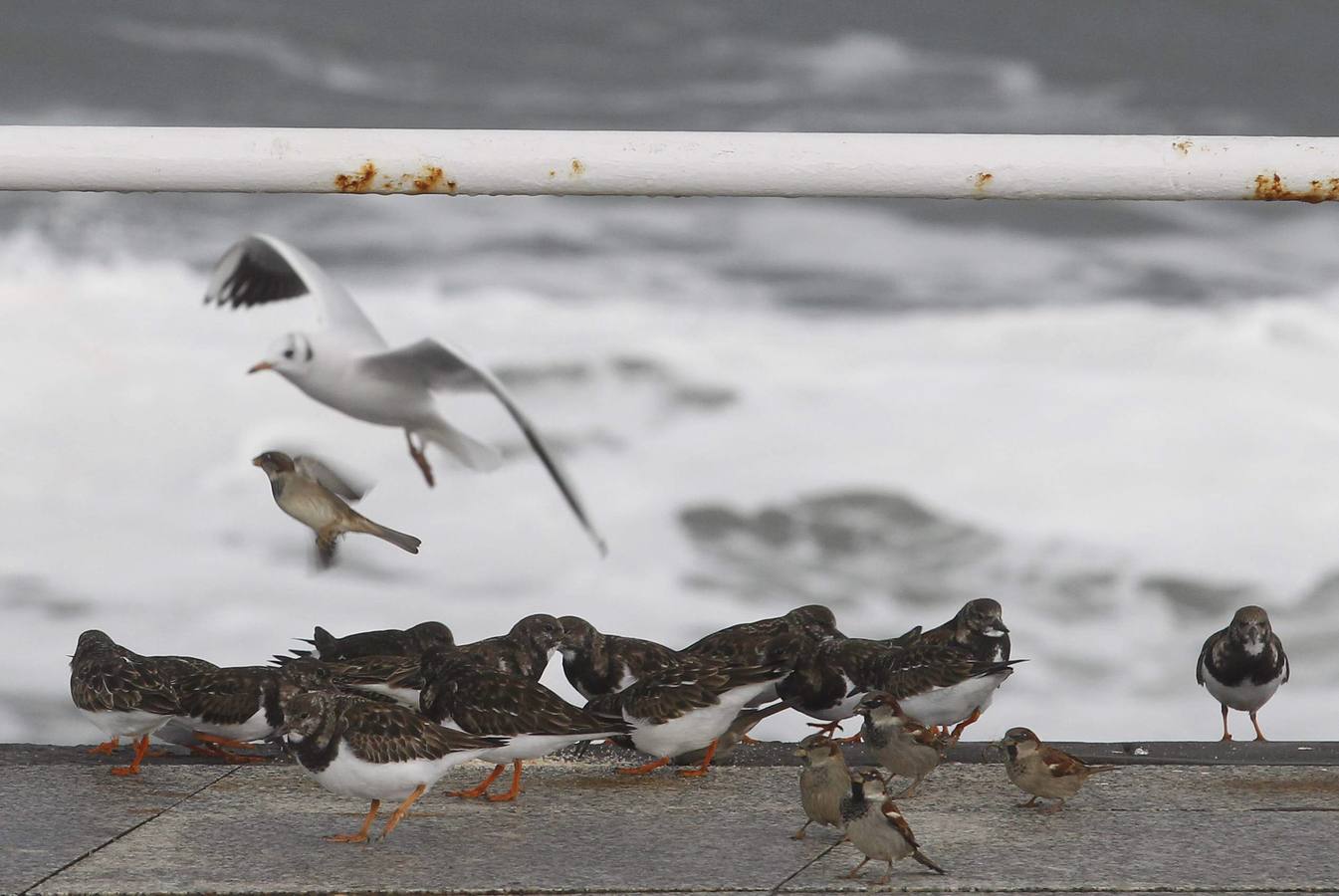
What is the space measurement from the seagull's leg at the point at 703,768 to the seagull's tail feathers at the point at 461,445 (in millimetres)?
1612

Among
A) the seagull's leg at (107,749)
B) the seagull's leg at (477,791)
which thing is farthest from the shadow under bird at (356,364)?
the seagull's leg at (107,749)

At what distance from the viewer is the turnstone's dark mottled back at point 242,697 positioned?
755 cm

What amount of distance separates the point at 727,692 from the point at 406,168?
2738 mm

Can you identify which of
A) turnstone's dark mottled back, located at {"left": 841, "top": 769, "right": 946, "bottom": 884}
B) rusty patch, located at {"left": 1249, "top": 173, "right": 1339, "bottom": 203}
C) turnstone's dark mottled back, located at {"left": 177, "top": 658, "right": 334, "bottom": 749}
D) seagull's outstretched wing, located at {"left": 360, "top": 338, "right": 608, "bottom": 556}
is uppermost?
rusty patch, located at {"left": 1249, "top": 173, "right": 1339, "bottom": 203}

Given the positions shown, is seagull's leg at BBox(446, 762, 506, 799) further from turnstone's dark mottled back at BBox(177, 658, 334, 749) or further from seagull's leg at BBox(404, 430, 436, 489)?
seagull's leg at BBox(404, 430, 436, 489)

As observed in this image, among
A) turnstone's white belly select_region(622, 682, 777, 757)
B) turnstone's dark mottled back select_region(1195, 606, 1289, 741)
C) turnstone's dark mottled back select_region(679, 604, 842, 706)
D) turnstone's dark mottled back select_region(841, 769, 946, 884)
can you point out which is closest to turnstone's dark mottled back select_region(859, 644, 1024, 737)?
turnstone's dark mottled back select_region(679, 604, 842, 706)

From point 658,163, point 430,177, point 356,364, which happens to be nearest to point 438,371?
point 356,364

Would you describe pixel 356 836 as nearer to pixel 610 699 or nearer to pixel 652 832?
pixel 652 832

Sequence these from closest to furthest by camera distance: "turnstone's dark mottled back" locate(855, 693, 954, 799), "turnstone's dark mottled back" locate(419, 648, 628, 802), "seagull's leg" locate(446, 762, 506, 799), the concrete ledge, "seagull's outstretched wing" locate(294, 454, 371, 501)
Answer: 1. the concrete ledge
2. "turnstone's dark mottled back" locate(419, 648, 628, 802)
3. "turnstone's dark mottled back" locate(855, 693, 954, 799)
4. "seagull's leg" locate(446, 762, 506, 799)
5. "seagull's outstretched wing" locate(294, 454, 371, 501)

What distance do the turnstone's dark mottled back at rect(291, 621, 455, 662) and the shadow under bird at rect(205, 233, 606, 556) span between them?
1.16 m

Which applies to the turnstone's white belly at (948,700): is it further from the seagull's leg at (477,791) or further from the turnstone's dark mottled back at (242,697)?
the turnstone's dark mottled back at (242,697)

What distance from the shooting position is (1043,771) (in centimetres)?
679

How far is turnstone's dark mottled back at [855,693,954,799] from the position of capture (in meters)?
7.13

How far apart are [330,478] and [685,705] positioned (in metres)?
1.90
